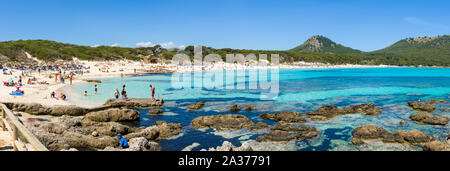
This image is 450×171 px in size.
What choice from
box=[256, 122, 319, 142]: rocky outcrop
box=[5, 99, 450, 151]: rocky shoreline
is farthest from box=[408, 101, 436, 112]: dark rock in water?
box=[256, 122, 319, 142]: rocky outcrop

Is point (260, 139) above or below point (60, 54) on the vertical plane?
below

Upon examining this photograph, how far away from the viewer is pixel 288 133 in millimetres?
16062

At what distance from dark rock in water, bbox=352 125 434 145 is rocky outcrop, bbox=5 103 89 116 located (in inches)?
706

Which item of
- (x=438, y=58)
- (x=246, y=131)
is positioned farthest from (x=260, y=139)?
(x=438, y=58)

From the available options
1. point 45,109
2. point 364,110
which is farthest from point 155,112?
point 364,110

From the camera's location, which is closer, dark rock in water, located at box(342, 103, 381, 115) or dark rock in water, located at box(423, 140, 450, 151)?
dark rock in water, located at box(423, 140, 450, 151)

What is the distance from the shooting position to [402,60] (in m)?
182

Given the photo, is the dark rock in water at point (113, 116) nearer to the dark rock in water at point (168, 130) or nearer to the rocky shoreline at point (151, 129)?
the rocky shoreline at point (151, 129)

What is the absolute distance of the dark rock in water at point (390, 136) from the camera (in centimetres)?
1496

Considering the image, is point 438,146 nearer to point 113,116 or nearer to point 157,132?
point 157,132

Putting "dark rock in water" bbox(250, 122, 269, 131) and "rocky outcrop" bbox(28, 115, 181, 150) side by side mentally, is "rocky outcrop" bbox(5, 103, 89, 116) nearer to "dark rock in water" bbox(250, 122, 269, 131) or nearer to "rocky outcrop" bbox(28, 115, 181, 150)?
"rocky outcrop" bbox(28, 115, 181, 150)

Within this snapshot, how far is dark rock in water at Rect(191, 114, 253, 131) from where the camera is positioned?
17.7 meters
